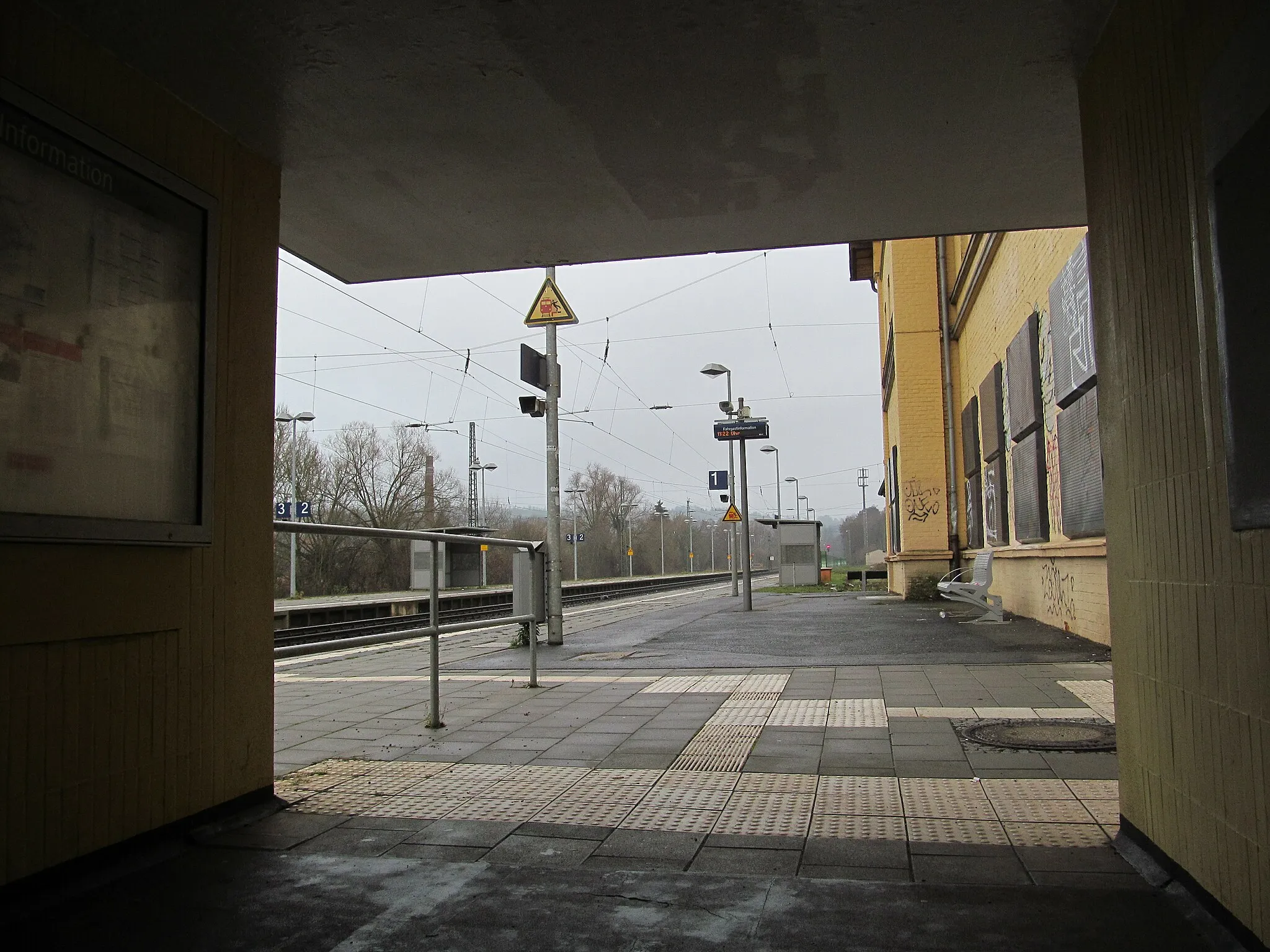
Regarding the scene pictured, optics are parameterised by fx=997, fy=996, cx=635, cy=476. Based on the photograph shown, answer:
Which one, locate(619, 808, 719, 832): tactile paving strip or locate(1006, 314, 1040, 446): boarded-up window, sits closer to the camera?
locate(619, 808, 719, 832): tactile paving strip

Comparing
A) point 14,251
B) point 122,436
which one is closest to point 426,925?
point 122,436

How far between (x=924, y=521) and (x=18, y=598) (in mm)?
20556

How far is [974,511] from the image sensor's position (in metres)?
20.0

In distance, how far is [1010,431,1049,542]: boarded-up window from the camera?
1269cm

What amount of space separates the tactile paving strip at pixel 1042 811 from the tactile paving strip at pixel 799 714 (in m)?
2.11

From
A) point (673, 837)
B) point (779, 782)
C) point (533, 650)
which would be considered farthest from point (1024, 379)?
point (673, 837)

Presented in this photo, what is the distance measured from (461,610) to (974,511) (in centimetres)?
1180

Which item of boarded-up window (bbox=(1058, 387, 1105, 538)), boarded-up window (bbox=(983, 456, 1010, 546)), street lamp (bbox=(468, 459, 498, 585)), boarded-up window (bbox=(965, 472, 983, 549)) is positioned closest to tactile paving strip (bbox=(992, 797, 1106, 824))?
boarded-up window (bbox=(1058, 387, 1105, 538))

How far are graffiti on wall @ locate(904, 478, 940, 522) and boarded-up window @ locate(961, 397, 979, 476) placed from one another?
895mm

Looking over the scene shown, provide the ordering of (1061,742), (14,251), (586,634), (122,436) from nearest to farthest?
1. (14,251)
2. (122,436)
3. (1061,742)
4. (586,634)

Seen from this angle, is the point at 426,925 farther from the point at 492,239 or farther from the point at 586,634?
the point at 586,634

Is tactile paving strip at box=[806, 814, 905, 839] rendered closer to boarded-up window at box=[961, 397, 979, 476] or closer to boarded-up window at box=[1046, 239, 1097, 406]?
boarded-up window at box=[1046, 239, 1097, 406]

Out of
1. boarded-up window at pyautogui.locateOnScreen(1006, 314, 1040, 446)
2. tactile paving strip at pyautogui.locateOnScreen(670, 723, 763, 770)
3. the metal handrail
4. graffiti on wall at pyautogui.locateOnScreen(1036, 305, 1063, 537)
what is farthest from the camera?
boarded-up window at pyautogui.locateOnScreen(1006, 314, 1040, 446)

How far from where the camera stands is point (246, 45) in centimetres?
375
